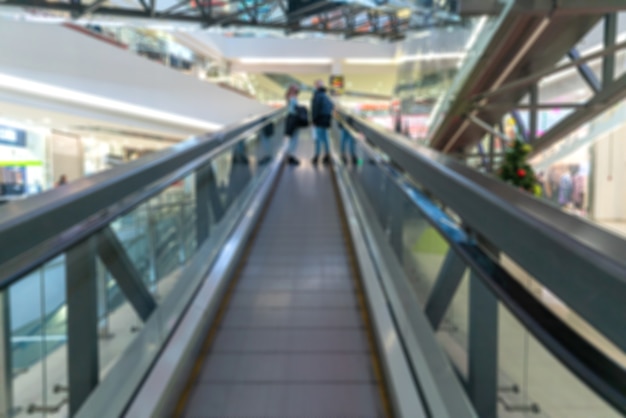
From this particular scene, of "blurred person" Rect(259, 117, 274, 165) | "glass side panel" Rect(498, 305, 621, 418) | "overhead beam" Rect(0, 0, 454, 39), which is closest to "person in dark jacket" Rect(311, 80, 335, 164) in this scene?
"blurred person" Rect(259, 117, 274, 165)

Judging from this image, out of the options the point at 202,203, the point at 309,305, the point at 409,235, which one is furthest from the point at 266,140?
the point at 409,235

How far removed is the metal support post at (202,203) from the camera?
366cm

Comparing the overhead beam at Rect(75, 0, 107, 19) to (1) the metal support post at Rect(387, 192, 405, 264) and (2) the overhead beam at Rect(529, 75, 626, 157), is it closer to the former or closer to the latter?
(2) the overhead beam at Rect(529, 75, 626, 157)

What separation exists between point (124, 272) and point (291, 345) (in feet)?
3.42

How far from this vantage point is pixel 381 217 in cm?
395

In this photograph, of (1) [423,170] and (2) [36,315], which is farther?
(1) [423,170]

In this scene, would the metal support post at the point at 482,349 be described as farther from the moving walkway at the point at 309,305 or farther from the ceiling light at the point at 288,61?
the ceiling light at the point at 288,61

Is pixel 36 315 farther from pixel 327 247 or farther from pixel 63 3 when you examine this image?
pixel 63 3

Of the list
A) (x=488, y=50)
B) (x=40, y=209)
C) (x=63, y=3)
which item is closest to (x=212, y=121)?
(x=63, y=3)

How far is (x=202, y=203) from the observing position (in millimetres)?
3828

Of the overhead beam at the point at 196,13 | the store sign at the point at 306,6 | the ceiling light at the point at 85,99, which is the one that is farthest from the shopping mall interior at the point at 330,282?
the store sign at the point at 306,6

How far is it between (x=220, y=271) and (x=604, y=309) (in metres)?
2.88

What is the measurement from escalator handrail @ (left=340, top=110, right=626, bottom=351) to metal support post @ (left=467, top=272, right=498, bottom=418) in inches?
9.8

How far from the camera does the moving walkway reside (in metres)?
1.08
